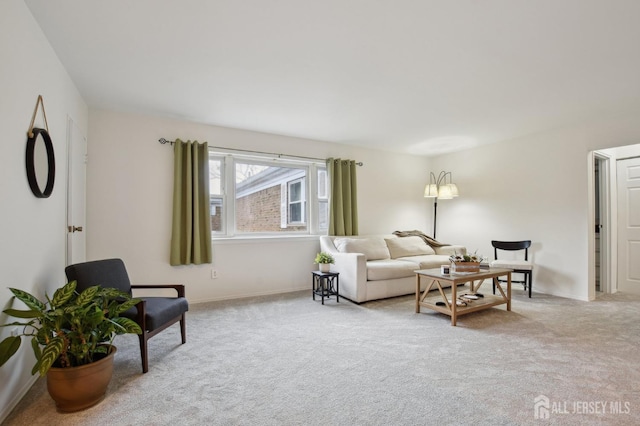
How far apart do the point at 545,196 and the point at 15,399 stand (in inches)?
227

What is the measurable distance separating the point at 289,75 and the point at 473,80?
1673 millimetres

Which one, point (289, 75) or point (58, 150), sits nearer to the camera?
point (58, 150)

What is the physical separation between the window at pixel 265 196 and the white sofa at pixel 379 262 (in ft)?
1.85

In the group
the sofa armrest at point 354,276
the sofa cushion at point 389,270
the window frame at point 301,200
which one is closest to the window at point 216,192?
the window frame at point 301,200

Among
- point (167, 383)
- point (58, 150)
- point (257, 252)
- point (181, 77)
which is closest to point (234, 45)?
point (181, 77)

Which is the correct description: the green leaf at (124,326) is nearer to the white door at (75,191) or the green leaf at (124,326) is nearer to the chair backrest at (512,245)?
the white door at (75,191)

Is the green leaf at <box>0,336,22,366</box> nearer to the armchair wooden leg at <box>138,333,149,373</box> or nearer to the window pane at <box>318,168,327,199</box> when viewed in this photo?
the armchair wooden leg at <box>138,333,149,373</box>

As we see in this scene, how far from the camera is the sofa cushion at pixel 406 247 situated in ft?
15.9

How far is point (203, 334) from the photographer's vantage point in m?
2.86

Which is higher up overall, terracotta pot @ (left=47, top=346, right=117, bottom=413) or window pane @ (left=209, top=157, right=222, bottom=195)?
window pane @ (left=209, top=157, right=222, bottom=195)

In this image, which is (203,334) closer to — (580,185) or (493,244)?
(493,244)

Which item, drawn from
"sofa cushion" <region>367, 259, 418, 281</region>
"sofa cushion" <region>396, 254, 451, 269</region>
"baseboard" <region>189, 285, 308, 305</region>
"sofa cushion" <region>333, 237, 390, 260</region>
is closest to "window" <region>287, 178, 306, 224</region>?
"sofa cushion" <region>333, 237, 390, 260</region>

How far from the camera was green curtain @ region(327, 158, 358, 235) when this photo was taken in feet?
16.0

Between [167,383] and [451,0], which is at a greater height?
[451,0]
